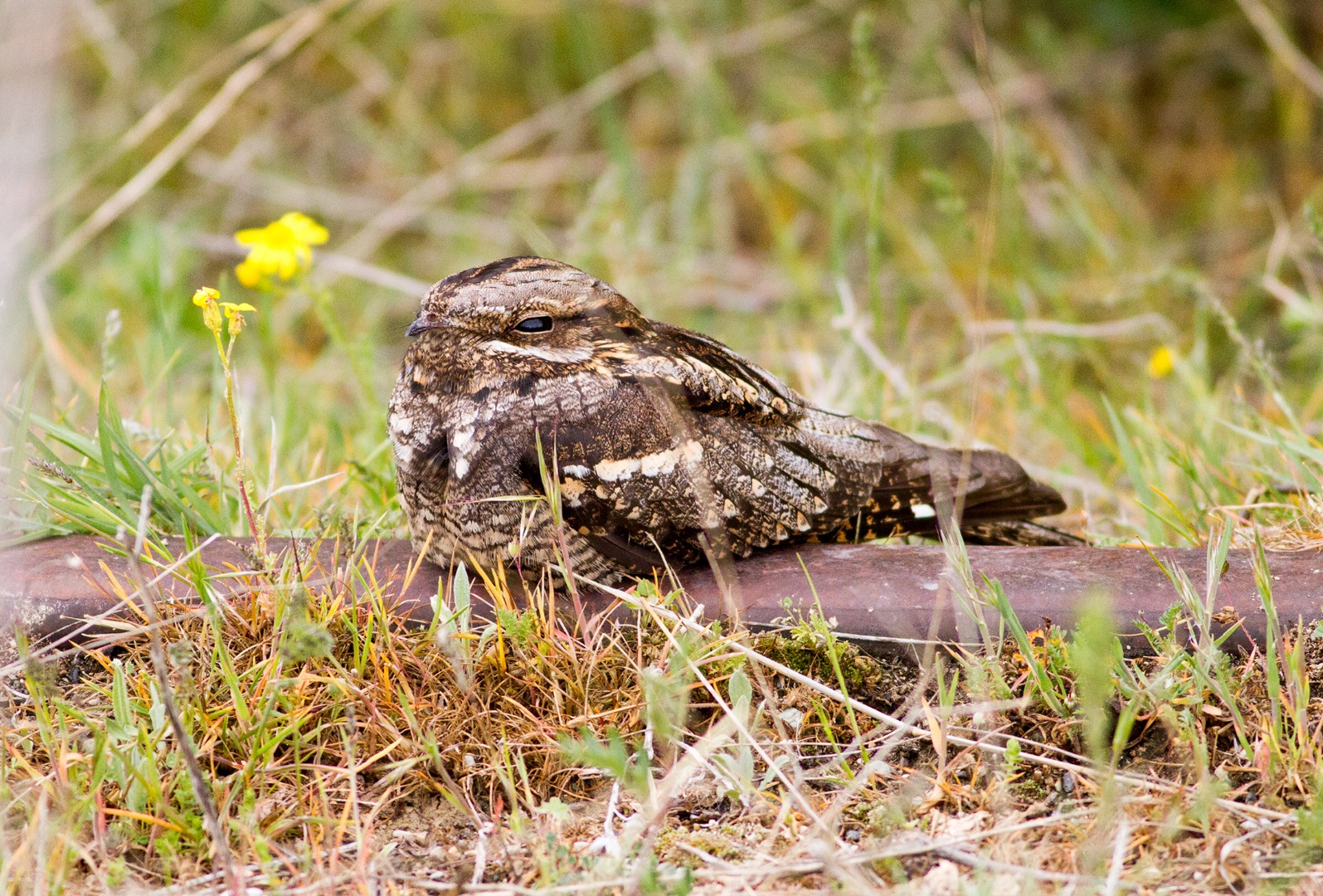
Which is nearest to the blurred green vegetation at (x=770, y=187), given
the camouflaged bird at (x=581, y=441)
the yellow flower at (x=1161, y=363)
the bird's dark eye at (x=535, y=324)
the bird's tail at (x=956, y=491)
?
the yellow flower at (x=1161, y=363)

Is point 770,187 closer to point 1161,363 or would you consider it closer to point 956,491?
point 1161,363

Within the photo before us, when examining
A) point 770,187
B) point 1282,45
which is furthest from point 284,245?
point 1282,45

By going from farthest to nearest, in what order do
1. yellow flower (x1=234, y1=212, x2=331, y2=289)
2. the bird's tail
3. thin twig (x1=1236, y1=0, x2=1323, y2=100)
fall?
1. thin twig (x1=1236, y1=0, x2=1323, y2=100)
2. yellow flower (x1=234, y1=212, x2=331, y2=289)
3. the bird's tail

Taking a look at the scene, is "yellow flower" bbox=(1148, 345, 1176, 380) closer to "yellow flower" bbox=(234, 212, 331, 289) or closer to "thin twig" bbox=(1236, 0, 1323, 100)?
"thin twig" bbox=(1236, 0, 1323, 100)

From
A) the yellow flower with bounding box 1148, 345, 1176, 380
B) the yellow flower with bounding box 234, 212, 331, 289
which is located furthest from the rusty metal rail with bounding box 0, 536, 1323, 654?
the yellow flower with bounding box 1148, 345, 1176, 380

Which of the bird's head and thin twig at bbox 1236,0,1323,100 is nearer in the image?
the bird's head

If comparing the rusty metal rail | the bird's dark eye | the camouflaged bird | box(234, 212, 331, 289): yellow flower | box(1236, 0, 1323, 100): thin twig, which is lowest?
the rusty metal rail
